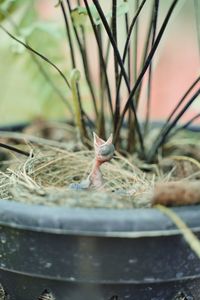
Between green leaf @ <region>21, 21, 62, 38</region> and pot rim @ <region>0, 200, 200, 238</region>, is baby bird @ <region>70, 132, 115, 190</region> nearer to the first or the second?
pot rim @ <region>0, 200, 200, 238</region>

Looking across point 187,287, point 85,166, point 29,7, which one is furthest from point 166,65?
point 187,287

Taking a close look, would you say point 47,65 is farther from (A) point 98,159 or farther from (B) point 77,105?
(A) point 98,159

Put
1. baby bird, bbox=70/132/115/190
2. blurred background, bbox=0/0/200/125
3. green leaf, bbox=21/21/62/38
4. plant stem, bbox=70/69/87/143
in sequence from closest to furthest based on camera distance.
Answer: baby bird, bbox=70/132/115/190 < plant stem, bbox=70/69/87/143 < green leaf, bbox=21/21/62/38 < blurred background, bbox=0/0/200/125

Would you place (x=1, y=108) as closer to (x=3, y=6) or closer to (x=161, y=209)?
(x=3, y=6)

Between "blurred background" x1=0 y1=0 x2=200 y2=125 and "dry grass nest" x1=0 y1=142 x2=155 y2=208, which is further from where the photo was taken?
"blurred background" x1=0 y1=0 x2=200 y2=125

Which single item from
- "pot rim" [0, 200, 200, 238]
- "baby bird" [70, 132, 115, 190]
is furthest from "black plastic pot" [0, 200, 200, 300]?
"baby bird" [70, 132, 115, 190]

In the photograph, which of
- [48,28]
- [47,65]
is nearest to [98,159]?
[48,28]
